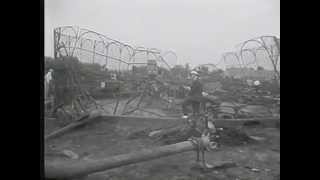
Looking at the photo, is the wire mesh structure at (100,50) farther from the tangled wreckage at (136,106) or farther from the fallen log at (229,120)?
the fallen log at (229,120)

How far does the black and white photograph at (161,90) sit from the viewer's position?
35.2 inches

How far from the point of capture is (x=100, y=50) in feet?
3.24

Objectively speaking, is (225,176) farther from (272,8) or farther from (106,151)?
(272,8)

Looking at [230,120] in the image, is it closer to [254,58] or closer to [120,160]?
[254,58]

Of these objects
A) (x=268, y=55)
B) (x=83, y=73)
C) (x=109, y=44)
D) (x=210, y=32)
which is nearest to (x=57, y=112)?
(x=83, y=73)

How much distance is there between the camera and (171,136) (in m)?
0.92

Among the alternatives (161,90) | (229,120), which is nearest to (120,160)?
(161,90)

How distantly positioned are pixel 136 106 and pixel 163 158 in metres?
0.20

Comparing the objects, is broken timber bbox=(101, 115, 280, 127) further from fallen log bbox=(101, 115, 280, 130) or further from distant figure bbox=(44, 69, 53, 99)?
distant figure bbox=(44, 69, 53, 99)

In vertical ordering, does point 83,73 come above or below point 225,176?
above

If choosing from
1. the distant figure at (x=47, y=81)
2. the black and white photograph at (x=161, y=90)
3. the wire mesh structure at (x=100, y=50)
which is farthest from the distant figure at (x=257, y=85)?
the distant figure at (x=47, y=81)
